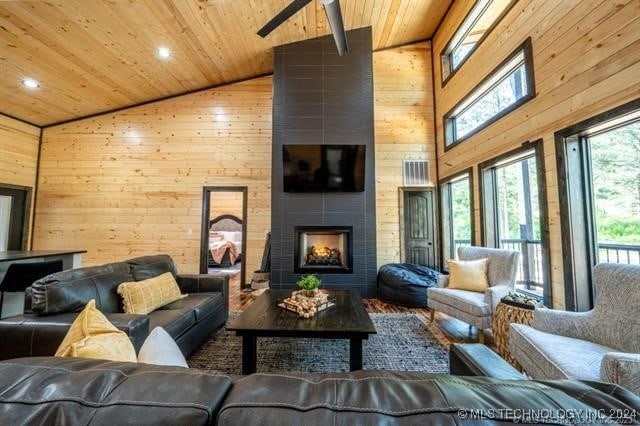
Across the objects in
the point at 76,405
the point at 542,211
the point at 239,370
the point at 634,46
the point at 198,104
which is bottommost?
the point at 239,370

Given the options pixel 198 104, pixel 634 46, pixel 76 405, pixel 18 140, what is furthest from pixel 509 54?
pixel 18 140

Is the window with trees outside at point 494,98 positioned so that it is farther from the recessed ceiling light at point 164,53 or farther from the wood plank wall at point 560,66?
the recessed ceiling light at point 164,53

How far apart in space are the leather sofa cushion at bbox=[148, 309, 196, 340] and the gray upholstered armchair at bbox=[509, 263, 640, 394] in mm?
2595

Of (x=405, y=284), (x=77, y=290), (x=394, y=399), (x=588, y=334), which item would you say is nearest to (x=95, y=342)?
(x=394, y=399)

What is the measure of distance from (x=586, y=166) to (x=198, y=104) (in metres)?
6.26

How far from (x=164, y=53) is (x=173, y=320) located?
166 inches

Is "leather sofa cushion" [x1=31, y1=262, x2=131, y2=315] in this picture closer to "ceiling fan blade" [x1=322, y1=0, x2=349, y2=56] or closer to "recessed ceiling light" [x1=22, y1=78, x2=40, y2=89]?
"ceiling fan blade" [x1=322, y1=0, x2=349, y2=56]

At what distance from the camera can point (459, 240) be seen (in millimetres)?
4883

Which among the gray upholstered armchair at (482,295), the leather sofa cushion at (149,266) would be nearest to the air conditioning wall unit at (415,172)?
the gray upholstered armchair at (482,295)

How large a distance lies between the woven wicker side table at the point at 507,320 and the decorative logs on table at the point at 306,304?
1535 mm

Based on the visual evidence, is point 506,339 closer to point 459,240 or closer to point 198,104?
point 459,240

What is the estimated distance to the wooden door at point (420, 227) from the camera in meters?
5.16

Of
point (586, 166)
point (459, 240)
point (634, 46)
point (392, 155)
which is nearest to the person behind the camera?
point (634, 46)

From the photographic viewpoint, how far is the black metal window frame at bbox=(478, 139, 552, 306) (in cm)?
275
